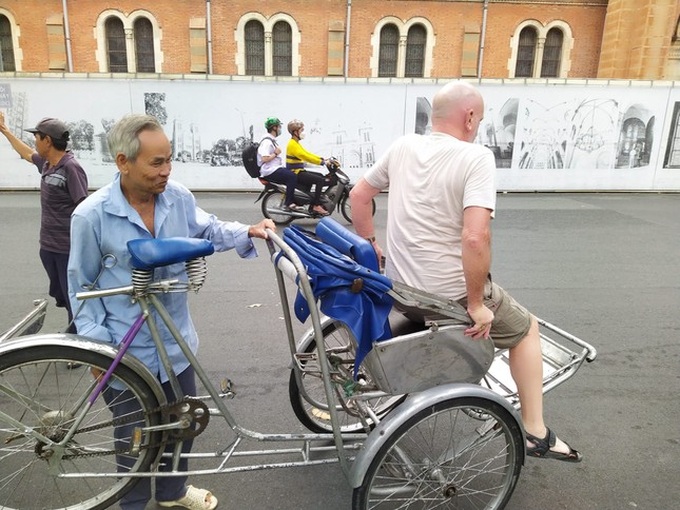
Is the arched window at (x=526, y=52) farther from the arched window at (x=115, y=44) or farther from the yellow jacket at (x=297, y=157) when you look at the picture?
the yellow jacket at (x=297, y=157)

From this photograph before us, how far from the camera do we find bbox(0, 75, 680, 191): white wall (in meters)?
12.3

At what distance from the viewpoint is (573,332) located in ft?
14.9

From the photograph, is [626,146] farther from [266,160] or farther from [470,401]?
[470,401]

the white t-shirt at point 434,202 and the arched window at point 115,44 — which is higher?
the arched window at point 115,44

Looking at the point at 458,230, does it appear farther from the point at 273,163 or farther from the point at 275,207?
the point at 275,207

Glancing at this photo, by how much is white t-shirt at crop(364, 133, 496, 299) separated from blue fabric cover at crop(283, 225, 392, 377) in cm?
35

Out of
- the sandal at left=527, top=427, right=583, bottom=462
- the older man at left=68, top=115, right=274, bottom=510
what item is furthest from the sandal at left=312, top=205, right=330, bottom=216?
the sandal at left=527, top=427, right=583, bottom=462

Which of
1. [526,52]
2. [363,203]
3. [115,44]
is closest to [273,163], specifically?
[363,203]

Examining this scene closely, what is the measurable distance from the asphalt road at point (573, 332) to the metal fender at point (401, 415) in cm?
57

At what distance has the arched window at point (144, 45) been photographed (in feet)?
74.8

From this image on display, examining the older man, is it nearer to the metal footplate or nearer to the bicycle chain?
the bicycle chain

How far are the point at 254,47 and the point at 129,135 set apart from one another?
23309mm

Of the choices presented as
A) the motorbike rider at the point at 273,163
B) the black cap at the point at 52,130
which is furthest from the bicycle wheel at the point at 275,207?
the black cap at the point at 52,130

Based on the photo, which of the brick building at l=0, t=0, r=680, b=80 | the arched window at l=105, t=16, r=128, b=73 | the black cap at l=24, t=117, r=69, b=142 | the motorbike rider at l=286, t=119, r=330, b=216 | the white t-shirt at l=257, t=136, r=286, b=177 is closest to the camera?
the black cap at l=24, t=117, r=69, b=142
